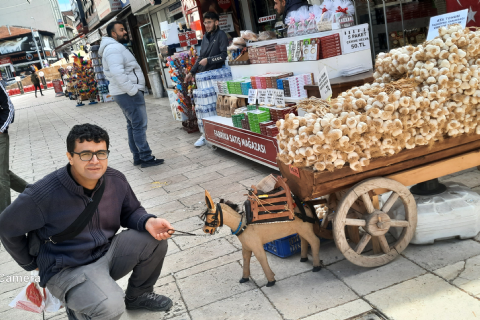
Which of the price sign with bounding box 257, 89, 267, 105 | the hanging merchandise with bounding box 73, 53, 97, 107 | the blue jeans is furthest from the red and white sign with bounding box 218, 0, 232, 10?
the hanging merchandise with bounding box 73, 53, 97, 107

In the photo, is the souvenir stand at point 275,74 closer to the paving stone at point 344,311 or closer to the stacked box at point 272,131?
the stacked box at point 272,131

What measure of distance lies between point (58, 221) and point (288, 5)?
15.0 feet

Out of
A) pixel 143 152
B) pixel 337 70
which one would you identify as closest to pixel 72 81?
pixel 143 152

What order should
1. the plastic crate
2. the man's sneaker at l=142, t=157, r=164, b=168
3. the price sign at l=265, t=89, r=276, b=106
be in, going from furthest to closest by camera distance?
the man's sneaker at l=142, t=157, r=164, b=168 < the price sign at l=265, t=89, r=276, b=106 < the plastic crate

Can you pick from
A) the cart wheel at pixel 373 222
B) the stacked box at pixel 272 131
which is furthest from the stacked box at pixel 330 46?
the cart wheel at pixel 373 222

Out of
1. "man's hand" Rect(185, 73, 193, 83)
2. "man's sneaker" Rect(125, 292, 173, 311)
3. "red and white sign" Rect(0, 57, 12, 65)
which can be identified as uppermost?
"red and white sign" Rect(0, 57, 12, 65)

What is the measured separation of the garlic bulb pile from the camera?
8.82 feet

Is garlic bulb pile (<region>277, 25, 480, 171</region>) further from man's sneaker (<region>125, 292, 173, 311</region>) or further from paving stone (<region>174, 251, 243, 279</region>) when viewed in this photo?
man's sneaker (<region>125, 292, 173, 311</region>)

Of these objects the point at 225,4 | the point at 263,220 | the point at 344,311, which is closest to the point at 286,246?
the point at 263,220

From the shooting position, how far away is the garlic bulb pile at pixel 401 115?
269cm

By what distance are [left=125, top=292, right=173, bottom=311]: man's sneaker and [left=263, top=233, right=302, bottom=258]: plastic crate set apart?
910 mm

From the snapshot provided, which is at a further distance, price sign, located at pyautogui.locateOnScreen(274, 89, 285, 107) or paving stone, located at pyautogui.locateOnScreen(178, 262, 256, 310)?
price sign, located at pyautogui.locateOnScreen(274, 89, 285, 107)

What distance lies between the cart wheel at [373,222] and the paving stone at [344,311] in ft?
1.10

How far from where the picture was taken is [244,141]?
594 centimetres
